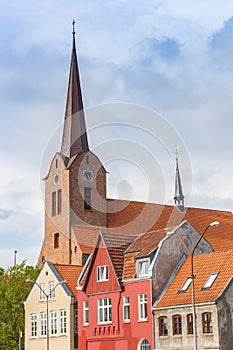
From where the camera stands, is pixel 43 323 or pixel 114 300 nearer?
pixel 114 300

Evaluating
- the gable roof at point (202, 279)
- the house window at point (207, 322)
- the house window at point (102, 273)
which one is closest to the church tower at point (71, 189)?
the house window at point (102, 273)

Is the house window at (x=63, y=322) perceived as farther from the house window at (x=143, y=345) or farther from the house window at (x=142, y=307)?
the house window at (x=142, y=307)

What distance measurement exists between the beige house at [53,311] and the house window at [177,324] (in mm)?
15724

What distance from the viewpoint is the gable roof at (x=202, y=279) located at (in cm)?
4825

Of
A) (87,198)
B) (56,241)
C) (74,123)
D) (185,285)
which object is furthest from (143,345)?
(74,123)

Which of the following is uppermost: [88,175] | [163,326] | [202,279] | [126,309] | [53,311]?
[88,175]

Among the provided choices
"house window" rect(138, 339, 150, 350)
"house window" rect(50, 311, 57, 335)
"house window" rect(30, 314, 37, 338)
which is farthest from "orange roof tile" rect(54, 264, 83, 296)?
"house window" rect(138, 339, 150, 350)

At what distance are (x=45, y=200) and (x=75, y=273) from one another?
29.8m

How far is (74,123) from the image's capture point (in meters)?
97.2

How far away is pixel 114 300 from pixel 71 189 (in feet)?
125

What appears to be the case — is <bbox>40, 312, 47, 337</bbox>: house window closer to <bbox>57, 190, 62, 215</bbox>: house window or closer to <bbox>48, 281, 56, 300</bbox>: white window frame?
<bbox>48, 281, 56, 300</bbox>: white window frame

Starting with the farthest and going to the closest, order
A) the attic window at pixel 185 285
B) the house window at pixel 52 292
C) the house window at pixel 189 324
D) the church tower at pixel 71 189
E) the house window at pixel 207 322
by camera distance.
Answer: the church tower at pixel 71 189 < the house window at pixel 52 292 < the attic window at pixel 185 285 < the house window at pixel 189 324 < the house window at pixel 207 322

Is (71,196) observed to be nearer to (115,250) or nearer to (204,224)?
(204,224)

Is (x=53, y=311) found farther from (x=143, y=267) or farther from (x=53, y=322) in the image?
(x=143, y=267)
